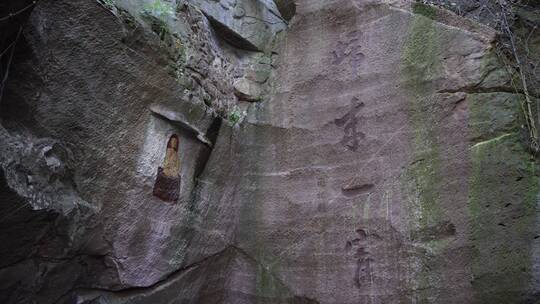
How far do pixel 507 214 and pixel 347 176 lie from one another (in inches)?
57.8

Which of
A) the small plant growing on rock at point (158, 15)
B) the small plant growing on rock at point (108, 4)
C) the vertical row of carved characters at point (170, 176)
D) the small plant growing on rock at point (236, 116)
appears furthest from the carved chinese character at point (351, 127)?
the small plant growing on rock at point (108, 4)

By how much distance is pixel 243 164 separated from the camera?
5.59m

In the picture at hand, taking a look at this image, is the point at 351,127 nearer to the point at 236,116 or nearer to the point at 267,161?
the point at 267,161

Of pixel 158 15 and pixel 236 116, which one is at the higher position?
pixel 158 15

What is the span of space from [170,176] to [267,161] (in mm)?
1081

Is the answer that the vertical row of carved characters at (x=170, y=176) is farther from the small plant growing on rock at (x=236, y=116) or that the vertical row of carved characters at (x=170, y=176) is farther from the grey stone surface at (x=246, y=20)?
the grey stone surface at (x=246, y=20)

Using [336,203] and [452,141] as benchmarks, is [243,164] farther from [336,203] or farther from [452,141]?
[452,141]

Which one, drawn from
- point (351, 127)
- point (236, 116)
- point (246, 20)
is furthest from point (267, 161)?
point (246, 20)

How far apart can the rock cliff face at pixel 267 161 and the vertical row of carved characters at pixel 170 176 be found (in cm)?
8

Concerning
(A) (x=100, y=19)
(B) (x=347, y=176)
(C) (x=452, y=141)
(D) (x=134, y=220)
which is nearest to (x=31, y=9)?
(A) (x=100, y=19)

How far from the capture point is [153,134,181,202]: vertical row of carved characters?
4891 mm

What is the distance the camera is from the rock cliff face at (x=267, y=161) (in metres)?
4.06

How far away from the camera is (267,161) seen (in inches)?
218

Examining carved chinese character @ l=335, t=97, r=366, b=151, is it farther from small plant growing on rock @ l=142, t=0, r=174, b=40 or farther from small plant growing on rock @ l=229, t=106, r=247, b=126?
small plant growing on rock @ l=142, t=0, r=174, b=40
